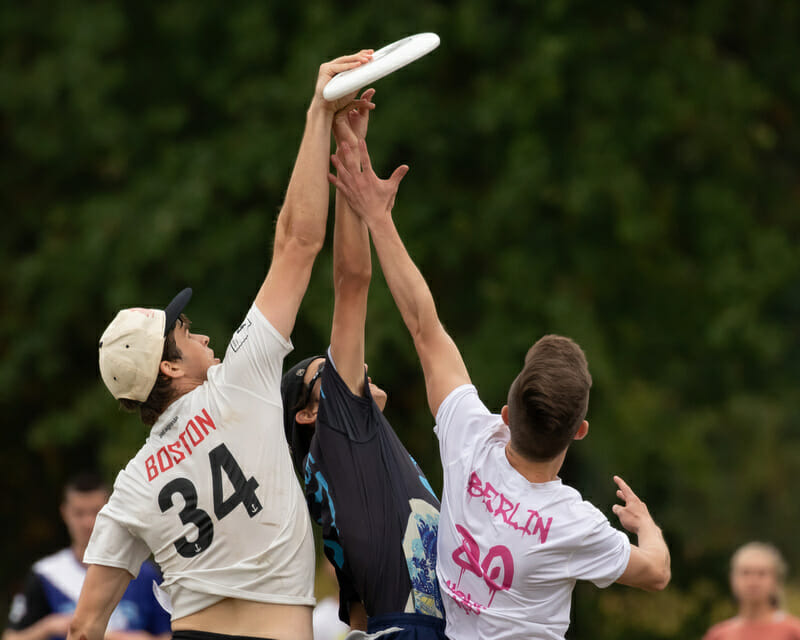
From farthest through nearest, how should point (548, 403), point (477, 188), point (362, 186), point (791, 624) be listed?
point (477, 188) → point (791, 624) → point (362, 186) → point (548, 403)

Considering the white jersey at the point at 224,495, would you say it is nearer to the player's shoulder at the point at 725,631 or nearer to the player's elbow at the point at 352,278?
the player's elbow at the point at 352,278

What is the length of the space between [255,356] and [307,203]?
0.49 m

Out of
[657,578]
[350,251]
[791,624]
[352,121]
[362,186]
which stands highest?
[352,121]

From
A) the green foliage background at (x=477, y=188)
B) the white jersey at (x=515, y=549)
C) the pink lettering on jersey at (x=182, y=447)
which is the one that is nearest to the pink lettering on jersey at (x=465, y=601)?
the white jersey at (x=515, y=549)

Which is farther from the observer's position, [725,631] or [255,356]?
[725,631]

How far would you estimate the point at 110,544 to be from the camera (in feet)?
11.5

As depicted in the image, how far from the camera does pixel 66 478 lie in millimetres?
13086

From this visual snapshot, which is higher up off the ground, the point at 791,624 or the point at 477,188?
the point at 477,188

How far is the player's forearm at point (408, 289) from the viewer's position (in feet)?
11.7

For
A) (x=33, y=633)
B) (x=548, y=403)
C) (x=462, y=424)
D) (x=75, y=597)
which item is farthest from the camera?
(x=75, y=597)

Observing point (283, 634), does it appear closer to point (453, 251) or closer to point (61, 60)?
point (453, 251)

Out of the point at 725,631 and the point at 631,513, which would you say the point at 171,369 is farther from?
the point at 725,631

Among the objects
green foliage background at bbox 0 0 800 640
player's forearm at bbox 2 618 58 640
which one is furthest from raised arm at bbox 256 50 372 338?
green foliage background at bbox 0 0 800 640

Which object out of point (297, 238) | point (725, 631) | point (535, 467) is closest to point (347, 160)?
point (297, 238)
